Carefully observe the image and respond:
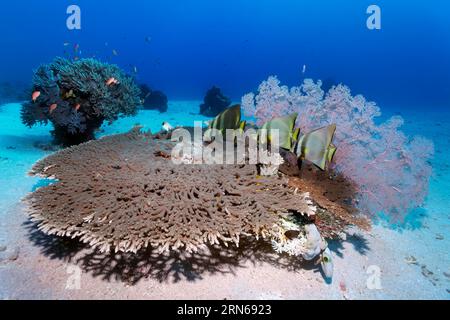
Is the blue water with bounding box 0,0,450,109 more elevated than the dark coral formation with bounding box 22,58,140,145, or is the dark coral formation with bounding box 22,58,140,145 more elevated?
the blue water with bounding box 0,0,450,109

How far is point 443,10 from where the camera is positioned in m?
86.2

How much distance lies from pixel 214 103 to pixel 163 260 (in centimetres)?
1524

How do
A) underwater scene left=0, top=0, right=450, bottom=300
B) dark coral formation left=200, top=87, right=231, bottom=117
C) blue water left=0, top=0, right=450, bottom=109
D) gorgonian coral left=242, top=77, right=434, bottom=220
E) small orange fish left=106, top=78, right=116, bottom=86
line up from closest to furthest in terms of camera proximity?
underwater scene left=0, top=0, right=450, bottom=300
gorgonian coral left=242, top=77, right=434, bottom=220
small orange fish left=106, top=78, right=116, bottom=86
dark coral formation left=200, top=87, right=231, bottom=117
blue water left=0, top=0, right=450, bottom=109

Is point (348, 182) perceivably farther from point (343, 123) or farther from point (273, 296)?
point (273, 296)

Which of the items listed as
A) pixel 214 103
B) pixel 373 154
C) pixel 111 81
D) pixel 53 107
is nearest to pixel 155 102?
pixel 214 103

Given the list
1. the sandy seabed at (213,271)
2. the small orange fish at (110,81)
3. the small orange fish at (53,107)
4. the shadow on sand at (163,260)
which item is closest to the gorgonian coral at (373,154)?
the sandy seabed at (213,271)

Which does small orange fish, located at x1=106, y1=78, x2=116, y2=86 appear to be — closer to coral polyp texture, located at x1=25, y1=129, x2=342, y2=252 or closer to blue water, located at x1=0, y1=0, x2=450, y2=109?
coral polyp texture, located at x1=25, y1=129, x2=342, y2=252

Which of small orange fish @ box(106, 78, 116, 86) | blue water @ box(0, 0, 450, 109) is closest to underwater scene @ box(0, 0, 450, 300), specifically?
small orange fish @ box(106, 78, 116, 86)

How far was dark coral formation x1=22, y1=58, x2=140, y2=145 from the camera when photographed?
22.0 ft

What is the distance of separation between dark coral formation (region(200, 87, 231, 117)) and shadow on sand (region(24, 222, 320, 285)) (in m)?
14.3

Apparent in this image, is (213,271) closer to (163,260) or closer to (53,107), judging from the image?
(163,260)

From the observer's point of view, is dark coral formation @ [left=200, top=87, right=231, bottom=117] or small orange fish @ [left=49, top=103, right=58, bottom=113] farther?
dark coral formation @ [left=200, top=87, right=231, bottom=117]

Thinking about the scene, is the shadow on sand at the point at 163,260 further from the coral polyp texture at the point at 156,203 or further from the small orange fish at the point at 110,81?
the small orange fish at the point at 110,81

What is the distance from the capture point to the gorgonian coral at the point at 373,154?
4.05m
